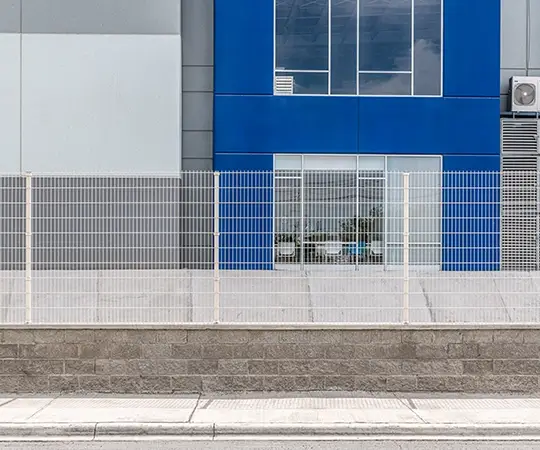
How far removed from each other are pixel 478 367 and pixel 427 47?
31.2 ft

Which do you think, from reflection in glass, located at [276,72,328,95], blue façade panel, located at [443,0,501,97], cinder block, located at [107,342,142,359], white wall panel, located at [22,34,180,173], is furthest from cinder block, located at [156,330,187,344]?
blue façade panel, located at [443,0,501,97]

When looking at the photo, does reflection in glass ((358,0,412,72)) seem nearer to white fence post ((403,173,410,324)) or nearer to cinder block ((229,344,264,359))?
white fence post ((403,173,410,324))

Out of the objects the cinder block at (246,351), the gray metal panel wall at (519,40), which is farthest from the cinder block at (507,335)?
the gray metal panel wall at (519,40)

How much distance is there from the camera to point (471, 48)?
14828mm

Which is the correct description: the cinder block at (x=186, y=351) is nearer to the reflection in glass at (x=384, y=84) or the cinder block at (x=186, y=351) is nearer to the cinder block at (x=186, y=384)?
the cinder block at (x=186, y=384)

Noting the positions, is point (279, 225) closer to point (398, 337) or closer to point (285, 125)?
point (398, 337)

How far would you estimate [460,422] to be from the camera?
637 cm

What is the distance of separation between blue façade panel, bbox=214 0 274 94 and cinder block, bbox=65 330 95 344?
8.40 m

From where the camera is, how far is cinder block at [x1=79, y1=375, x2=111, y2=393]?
7.41m

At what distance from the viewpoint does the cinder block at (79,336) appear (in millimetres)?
7406

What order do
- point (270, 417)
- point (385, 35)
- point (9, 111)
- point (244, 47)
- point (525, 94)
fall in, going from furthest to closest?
point (525, 94)
point (385, 35)
point (244, 47)
point (9, 111)
point (270, 417)

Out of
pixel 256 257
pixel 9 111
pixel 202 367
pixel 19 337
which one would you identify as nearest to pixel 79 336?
pixel 19 337

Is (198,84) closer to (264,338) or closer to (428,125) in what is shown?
(428,125)

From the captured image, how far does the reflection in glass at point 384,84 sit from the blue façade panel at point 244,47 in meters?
2.12
